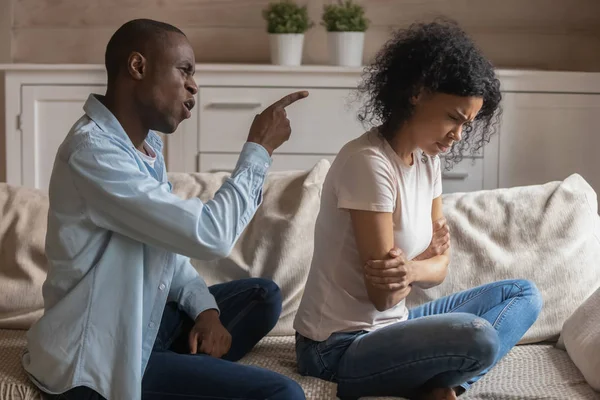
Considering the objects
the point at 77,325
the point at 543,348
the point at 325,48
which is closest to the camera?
the point at 77,325

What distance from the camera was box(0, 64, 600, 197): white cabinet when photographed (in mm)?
3123

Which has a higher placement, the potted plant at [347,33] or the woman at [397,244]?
the potted plant at [347,33]

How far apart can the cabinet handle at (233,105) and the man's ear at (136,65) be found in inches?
63.0

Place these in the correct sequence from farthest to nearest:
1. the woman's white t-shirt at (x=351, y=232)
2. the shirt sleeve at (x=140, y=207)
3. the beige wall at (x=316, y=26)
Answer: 1. the beige wall at (x=316, y=26)
2. the woman's white t-shirt at (x=351, y=232)
3. the shirt sleeve at (x=140, y=207)

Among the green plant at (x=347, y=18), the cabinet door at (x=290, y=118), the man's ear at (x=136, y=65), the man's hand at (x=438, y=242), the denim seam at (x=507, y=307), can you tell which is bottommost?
the denim seam at (x=507, y=307)

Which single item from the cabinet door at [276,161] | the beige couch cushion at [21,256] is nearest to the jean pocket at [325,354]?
the beige couch cushion at [21,256]

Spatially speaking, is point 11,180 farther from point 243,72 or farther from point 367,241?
point 367,241

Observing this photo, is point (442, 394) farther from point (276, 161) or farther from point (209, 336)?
point (276, 161)

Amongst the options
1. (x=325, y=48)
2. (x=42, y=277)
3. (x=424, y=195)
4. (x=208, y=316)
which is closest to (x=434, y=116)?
(x=424, y=195)

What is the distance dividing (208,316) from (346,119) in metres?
1.54

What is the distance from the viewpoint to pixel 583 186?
2199 millimetres

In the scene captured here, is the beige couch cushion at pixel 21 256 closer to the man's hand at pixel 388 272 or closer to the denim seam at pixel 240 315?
the denim seam at pixel 240 315

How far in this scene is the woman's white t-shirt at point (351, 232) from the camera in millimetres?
1637

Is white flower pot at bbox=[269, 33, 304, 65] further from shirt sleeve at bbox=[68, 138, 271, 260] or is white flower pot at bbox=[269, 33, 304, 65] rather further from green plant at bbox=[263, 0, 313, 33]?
shirt sleeve at bbox=[68, 138, 271, 260]
